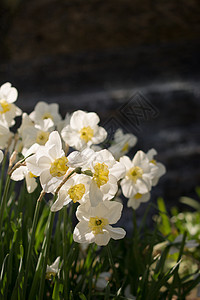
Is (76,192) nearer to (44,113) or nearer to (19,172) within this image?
(19,172)

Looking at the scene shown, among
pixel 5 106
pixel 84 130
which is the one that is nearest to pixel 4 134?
pixel 5 106

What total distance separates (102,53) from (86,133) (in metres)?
7.94

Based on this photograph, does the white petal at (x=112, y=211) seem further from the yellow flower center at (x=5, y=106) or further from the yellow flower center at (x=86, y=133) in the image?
the yellow flower center at (x=5, y=106)

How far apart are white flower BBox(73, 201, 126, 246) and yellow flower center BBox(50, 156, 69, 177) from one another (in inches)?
3.0

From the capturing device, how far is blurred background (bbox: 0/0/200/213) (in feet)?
20.1

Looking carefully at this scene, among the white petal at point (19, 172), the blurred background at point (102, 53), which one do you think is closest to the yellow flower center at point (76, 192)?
the white petal at point (19, 172)

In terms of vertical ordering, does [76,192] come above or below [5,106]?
below

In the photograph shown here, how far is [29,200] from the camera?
104cm

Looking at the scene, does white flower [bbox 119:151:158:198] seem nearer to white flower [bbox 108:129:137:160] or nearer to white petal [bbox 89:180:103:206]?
white flower [bbox 108:129:137:160]

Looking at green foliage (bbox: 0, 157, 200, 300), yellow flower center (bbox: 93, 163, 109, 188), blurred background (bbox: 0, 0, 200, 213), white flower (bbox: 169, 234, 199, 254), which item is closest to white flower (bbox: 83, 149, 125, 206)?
yellow flower center (bbox: 93, 163, 109, 188)

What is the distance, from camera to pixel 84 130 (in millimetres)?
959

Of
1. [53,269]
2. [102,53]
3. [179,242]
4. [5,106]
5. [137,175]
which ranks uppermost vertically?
[102,53]

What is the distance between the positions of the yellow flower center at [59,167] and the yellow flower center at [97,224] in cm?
10

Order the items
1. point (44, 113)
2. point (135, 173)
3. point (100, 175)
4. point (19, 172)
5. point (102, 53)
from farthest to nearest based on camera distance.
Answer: point (102, 53) < point (44, 113) < point (135, 173) < point (19, 172) < point (100, 175)
